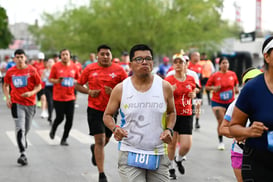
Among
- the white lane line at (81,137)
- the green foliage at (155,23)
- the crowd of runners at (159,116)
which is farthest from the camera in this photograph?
the green foliage at (155,23)

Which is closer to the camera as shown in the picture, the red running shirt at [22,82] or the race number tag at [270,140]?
the race number tag at [270,140]

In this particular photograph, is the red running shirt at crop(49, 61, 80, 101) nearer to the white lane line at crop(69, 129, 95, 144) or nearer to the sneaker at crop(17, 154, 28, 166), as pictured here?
the white lane line at crop(69, 129, 95, 144)

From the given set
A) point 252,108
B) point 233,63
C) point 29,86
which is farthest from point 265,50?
point 233,63

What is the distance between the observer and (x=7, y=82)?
1040cm

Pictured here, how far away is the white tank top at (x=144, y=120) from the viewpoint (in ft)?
17.7

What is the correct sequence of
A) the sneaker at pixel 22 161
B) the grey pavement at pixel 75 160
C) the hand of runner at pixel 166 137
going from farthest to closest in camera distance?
the sneaker at pixel 22 161 < the grey pavement at pixel 75 160 < the hand of runner at pixel 166 137

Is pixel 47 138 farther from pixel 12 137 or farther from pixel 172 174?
pixel 172 174

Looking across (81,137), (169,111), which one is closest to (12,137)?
(81,137)

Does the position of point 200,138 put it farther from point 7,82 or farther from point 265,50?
point 265,50

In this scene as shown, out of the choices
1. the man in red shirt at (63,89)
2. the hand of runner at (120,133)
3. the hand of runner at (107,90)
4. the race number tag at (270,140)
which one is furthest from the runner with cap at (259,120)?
the man in red shirt at (63,89)

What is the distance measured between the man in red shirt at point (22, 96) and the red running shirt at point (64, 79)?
2.28 metres

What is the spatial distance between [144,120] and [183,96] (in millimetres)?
3607

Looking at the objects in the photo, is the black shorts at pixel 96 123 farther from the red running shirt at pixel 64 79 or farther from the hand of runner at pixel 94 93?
the red running shirt at pixel 64 79

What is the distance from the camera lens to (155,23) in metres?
42.3
